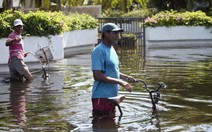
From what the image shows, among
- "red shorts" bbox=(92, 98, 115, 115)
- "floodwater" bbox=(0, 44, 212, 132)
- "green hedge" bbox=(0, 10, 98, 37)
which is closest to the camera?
"red shorts" bbox=(92, 98, 115, 115)

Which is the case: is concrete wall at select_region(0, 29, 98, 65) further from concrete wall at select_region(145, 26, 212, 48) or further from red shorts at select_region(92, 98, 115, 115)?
red shorts at select_region(92, 98, 115, 115)

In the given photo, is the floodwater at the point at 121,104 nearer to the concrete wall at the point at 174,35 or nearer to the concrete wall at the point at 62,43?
the concrete wall at the point at 62,43

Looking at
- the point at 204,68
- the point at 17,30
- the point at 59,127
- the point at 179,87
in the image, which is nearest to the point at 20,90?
the point at 17,30

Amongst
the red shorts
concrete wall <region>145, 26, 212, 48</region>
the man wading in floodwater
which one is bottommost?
concrete wall <region>145, 26, 212, 48</region>

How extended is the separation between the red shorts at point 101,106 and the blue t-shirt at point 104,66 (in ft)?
0.27

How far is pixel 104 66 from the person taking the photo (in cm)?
934

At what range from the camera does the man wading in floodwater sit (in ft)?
30.1

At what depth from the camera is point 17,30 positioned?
1555 cm

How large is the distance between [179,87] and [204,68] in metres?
4.37

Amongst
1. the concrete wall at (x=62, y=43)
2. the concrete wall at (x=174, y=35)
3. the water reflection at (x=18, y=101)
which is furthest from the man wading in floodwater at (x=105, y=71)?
the concrete wall at (x=174, y=35)

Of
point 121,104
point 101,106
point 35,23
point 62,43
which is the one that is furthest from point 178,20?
point 101,106

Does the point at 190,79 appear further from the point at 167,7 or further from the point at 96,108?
the point at 167,7

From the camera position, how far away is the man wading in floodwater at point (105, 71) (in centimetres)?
919

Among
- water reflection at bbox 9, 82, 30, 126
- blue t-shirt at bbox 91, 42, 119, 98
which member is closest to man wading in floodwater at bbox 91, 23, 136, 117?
blue t-shirt at bbox 91, 42, 119, 98
